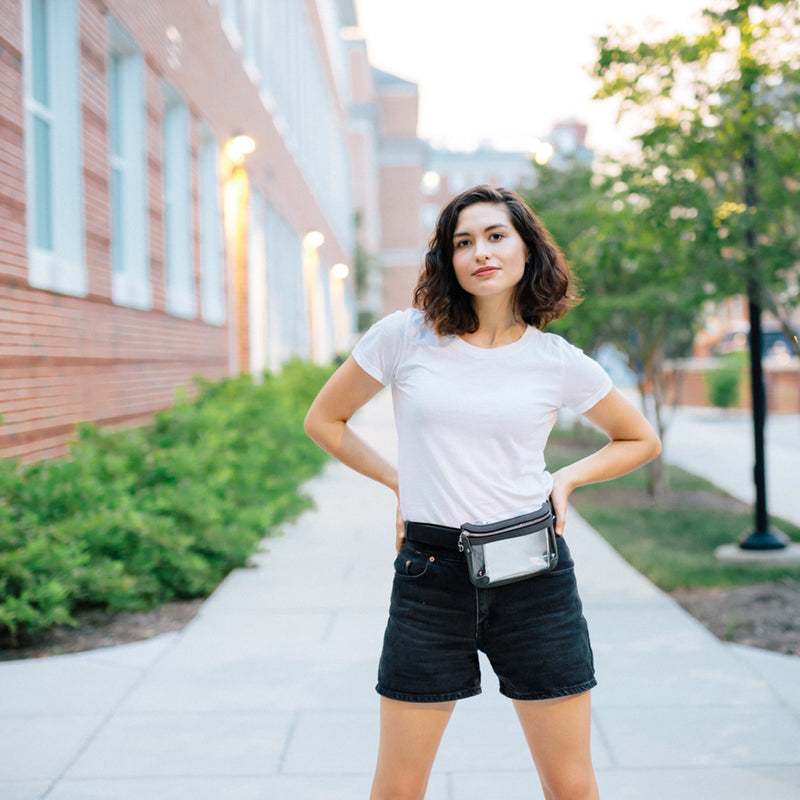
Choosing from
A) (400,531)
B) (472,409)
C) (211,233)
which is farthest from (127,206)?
(472,409)

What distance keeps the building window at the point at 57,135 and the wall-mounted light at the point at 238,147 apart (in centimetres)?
606

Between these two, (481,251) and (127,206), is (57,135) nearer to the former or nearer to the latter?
(127,206)

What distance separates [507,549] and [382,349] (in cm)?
58

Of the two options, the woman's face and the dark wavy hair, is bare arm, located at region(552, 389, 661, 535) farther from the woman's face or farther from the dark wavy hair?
the woman's face

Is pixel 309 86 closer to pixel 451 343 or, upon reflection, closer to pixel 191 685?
pixel 191 685

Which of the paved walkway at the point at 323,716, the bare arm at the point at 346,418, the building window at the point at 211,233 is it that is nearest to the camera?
the bare arm at the point at 346,418

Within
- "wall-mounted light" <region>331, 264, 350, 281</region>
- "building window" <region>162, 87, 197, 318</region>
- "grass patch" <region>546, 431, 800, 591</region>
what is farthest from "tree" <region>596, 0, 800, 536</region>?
"wall-mounted light" <region>331, 264, 350, 281</region>

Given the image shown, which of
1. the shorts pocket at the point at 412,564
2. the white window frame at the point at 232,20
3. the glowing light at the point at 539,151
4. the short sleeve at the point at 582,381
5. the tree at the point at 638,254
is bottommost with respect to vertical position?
the shorts pocket at the point at 412,564

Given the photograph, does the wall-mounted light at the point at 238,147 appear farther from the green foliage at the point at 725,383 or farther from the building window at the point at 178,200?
the green foliage at the point at 725,383

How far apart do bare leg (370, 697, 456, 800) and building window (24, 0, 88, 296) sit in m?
5.83

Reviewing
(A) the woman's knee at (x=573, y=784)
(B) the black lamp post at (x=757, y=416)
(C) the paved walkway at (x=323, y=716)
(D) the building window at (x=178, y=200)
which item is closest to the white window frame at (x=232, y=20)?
(D) the building window at (x=178, y=200)

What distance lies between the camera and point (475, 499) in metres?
2.39

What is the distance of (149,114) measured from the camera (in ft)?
33.1

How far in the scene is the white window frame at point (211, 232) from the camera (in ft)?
44.2
